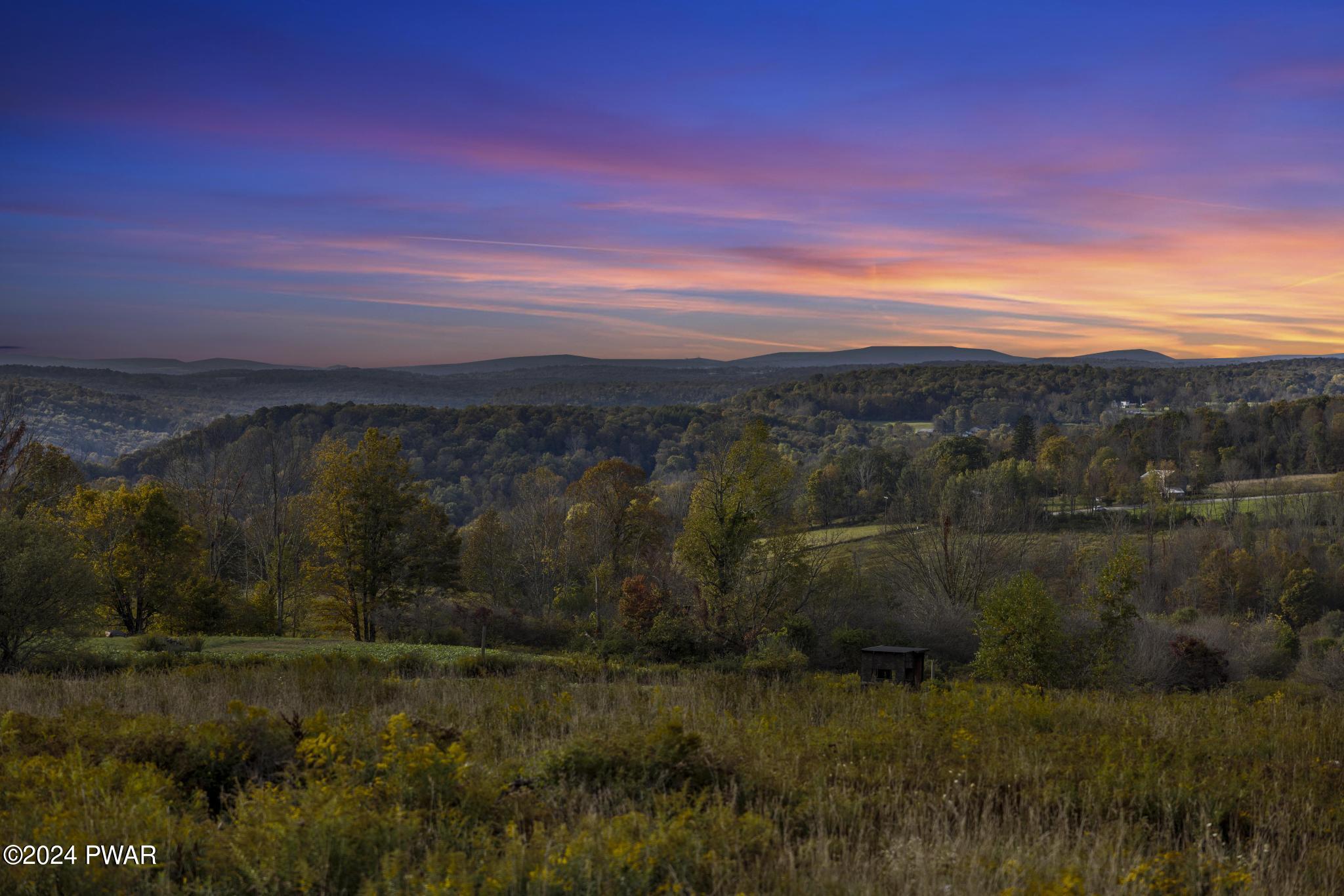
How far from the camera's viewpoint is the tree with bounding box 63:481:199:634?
3394 centimetres

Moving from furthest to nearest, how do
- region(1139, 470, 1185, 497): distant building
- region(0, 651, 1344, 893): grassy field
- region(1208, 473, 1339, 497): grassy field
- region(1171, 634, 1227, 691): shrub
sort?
region(1208, 473, 1339, 497): grassy field < region(1139, 470, 1185, 497): distant building < region(1171, 634, 1227, 691): shrub < region(0, 651, 1344, 893): grassy field

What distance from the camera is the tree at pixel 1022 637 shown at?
24.6 metres

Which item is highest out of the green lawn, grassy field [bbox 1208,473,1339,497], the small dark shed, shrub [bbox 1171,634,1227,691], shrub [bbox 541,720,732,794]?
shrub [bbox 541,720,732,794]

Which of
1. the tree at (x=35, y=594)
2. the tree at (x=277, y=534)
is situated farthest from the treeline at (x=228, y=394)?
the tree at (x=35, y=594)

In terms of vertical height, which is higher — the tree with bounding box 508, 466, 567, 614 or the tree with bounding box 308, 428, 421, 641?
the tree with bounding box 308, 428, 421, 641

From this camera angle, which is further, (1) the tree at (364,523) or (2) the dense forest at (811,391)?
(2) the dense forest at (811,391)

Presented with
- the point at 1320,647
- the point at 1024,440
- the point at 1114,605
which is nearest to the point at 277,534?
the point at 1114,605

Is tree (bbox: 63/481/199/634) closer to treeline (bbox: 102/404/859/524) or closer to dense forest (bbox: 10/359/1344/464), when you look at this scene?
treeline (bbox: 102/404/859/524)

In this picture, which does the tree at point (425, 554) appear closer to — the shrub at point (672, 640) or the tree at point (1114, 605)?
the shrub at point (672, 640)

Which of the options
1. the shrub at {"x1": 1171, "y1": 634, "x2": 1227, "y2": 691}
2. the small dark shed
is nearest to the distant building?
the shrub at {"x1": 1171, "y1": 634, "x2": 1227, "y2": 691}

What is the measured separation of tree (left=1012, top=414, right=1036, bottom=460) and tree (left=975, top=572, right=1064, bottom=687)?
83.6 m

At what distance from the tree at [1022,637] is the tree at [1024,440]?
8363 cm

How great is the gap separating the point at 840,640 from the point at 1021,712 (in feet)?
80.8

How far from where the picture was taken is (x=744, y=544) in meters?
35.5
